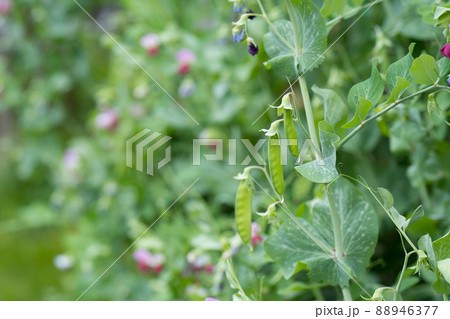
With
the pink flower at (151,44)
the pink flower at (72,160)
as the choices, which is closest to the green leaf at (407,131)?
the pink flower at (151,44)

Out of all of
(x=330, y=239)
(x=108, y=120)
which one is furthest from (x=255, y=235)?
(x=108, y=120)

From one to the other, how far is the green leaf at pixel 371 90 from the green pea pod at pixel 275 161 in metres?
0.11

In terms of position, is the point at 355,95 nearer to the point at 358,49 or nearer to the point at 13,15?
the point at 358,49

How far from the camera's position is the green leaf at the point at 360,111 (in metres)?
0.58

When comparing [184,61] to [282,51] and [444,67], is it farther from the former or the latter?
[444,67]

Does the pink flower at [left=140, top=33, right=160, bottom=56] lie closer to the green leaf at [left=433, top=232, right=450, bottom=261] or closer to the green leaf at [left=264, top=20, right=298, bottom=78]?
the green leaf at [left=264, top=20, right=298, bottom=78]

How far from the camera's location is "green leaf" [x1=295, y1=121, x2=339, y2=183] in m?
0.57

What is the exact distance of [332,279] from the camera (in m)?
0.68

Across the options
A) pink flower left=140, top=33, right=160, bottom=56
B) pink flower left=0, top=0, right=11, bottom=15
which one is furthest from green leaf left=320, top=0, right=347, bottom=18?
pink flower left=0, top=0, right=11, bottom=15

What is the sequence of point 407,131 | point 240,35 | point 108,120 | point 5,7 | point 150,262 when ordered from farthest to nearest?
point 5,7
point 108,120
point 150,262
point 407,131
point 240,35

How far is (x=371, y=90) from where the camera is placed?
24.3 inches

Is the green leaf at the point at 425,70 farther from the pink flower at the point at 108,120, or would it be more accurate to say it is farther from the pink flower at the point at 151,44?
the pink flower at the point at 108,120

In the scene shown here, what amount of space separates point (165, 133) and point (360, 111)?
104 centimetres

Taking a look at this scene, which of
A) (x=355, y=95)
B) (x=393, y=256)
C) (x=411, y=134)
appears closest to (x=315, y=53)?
(x=355, y=95)
